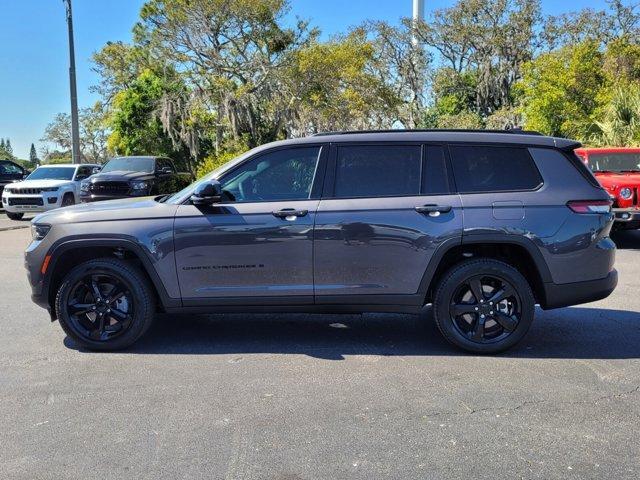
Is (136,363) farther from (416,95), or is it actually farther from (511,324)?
(416,95)

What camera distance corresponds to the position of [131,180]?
14828 millimetres

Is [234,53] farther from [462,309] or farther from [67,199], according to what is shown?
[462,309]

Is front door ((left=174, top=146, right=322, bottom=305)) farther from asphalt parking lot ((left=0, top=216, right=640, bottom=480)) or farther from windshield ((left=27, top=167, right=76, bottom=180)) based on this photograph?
windshield ((left=27, top=167, right=76, bottom=180))

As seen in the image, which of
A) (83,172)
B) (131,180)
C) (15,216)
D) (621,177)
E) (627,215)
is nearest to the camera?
(627,215)

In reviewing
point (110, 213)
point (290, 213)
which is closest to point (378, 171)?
point (290, 213)

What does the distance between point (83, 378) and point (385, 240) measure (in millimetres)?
2627

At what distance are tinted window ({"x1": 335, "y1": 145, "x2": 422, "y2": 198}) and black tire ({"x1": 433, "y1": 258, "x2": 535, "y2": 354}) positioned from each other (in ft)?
2.76

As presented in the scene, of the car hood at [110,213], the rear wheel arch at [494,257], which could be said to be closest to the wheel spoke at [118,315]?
the car hood at [110,213]

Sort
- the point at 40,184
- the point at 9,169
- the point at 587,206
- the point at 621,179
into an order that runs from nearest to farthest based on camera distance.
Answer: the point at 587,206, the point at 621,179, the point at 40,184, the point at 9,169

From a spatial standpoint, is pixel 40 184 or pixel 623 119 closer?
pixel 40 184

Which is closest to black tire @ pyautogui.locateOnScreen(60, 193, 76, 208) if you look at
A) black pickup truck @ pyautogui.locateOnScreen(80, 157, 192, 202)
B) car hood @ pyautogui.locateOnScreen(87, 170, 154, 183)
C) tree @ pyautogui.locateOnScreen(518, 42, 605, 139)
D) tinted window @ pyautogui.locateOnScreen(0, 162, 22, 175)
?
black pickup truck @ pyautogui.locateOnScreen(80, 157, 192, 202)

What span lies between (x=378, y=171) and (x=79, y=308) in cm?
287

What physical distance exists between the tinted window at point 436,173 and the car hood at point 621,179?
274 inches

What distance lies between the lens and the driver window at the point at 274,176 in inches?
200
